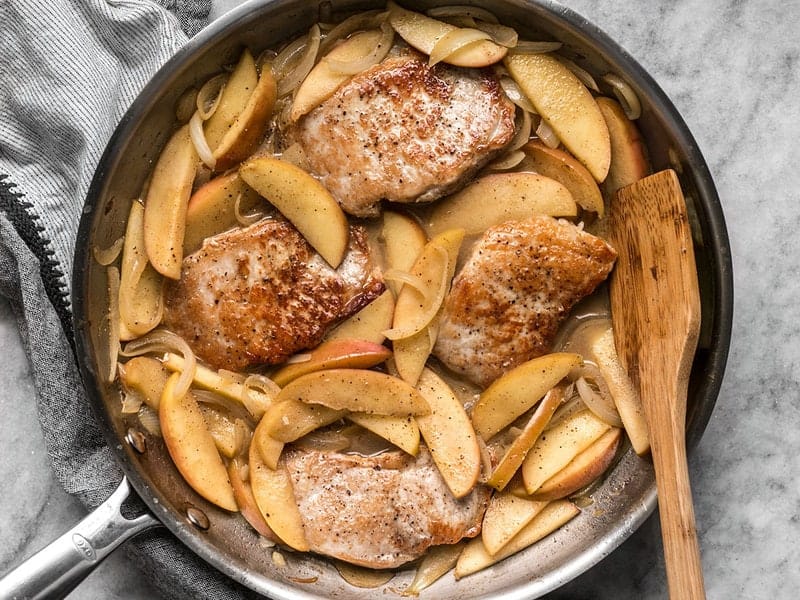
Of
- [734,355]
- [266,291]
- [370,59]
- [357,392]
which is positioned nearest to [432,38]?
[370,59]

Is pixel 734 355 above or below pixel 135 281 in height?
below

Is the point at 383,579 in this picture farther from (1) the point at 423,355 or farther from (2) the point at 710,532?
(2) the point at 710,532

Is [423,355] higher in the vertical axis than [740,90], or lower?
lower

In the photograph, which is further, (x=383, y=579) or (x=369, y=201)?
(x=383, y=579)

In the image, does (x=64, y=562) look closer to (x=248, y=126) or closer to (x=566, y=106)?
(x=248, y=126)

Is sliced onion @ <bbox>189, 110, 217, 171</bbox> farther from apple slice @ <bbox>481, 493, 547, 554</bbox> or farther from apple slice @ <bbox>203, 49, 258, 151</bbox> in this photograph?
apple slice @ <bbox>481, 493, 547, 554</bbox>

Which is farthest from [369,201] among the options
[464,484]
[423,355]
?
[464,484]

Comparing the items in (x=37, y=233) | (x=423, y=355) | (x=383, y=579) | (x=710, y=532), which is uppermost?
(x=37, y=233)
